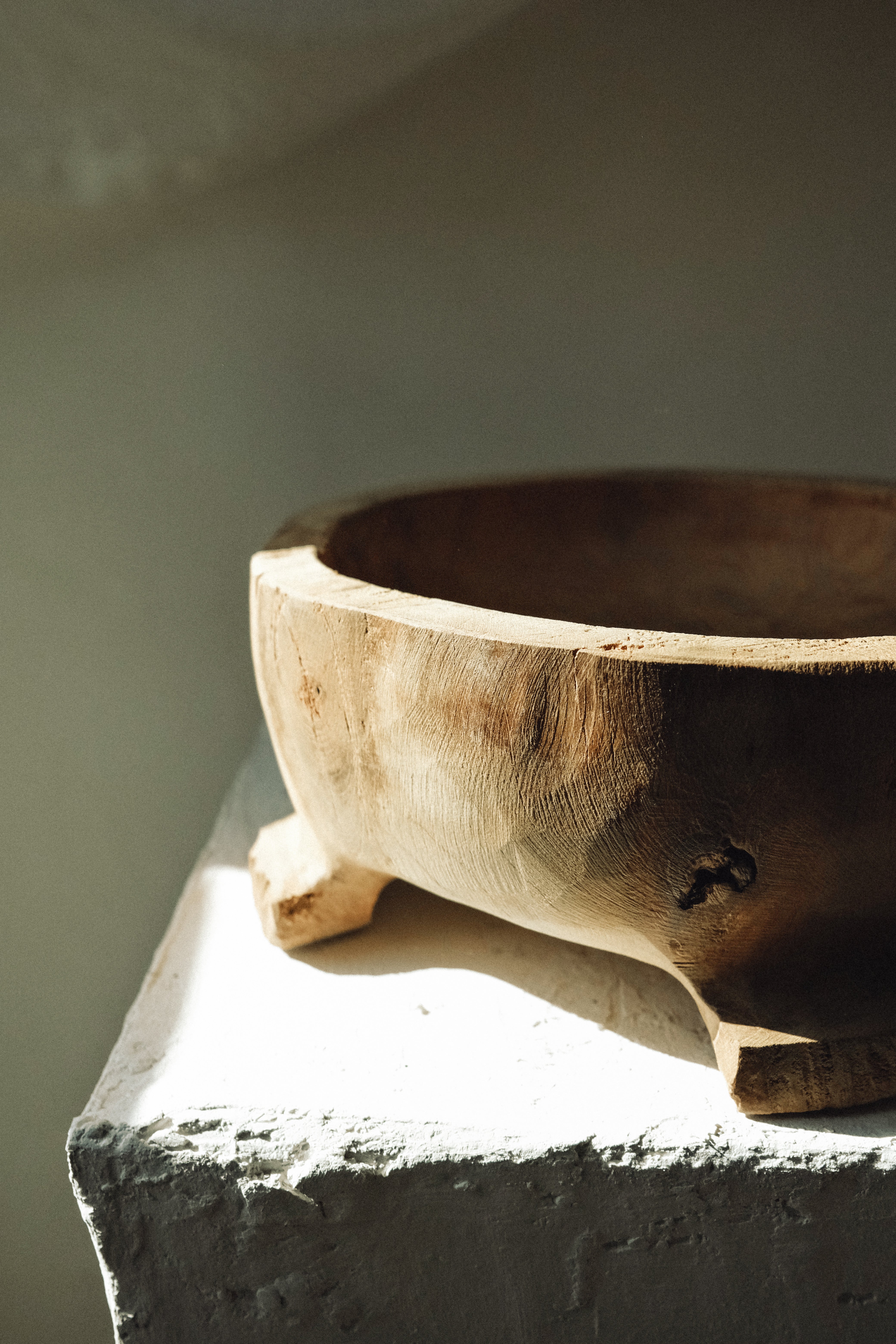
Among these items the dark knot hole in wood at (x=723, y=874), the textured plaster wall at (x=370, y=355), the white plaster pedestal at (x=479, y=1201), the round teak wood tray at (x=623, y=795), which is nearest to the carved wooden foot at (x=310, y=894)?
the round teak wood tray at (x=623, y=795)

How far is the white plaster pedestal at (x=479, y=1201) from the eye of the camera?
61cm

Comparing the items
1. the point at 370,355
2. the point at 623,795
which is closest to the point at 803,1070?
the point at 623,795

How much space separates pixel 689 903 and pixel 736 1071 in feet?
0.34

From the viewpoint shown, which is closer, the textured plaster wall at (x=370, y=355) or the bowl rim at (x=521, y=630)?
the bowl rim at (x=521, y=630)

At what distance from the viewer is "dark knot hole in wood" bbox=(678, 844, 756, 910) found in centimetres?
59

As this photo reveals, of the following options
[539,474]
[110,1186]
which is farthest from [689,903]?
[539,474]

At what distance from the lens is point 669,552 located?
43.6 inches

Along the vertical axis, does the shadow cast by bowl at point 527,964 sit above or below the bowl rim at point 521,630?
below

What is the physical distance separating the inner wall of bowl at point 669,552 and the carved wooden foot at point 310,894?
0.96 feet

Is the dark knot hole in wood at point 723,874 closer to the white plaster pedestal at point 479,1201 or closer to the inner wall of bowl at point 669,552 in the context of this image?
the white plaster pedestal at point 479,1201

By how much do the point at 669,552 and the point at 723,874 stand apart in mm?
567

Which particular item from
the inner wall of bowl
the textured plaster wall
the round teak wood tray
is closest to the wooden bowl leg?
the round teak wood tray

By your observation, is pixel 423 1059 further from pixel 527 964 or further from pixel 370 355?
pixel 370 355

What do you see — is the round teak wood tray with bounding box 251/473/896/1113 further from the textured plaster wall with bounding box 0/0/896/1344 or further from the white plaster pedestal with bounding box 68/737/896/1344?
the textured plaster wall with bounding box 0/0/896/1344
